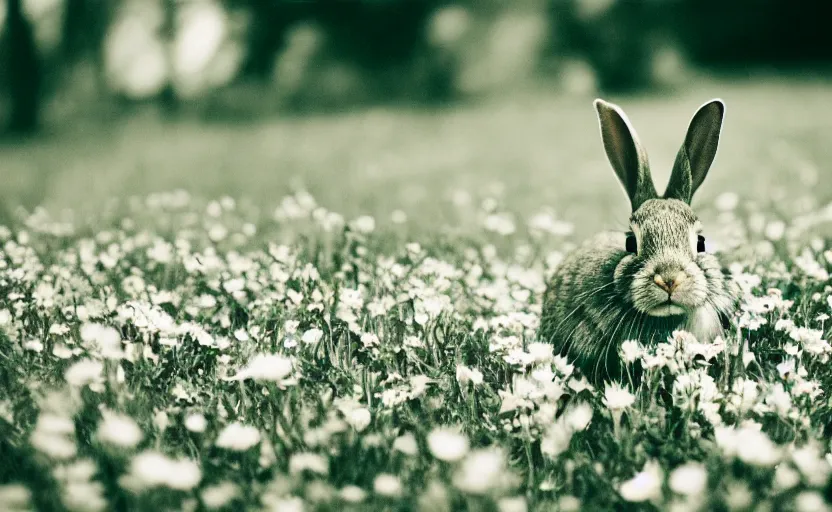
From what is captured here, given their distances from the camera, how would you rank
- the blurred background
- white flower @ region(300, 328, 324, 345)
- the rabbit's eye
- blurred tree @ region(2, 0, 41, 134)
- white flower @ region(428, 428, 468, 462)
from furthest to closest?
blurred tree @ region(2, 0, 41, 134) → the blurred background → the rabbit's eye → white flower @ region(300, 328, 324, 345) → white flower @ region(428, 428, 468, 462)

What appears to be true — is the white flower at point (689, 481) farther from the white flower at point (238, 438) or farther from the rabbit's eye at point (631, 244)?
the rabbit's eye at point (631, 244)

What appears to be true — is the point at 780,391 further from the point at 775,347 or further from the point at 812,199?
the point at 812,199

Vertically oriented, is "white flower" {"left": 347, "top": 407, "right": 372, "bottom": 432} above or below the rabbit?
below

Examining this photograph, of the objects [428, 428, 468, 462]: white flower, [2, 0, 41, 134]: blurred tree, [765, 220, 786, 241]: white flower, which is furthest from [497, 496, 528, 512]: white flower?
[2, 0, 41, 134]: blurred tree

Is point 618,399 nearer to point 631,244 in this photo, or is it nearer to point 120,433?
point 631,244

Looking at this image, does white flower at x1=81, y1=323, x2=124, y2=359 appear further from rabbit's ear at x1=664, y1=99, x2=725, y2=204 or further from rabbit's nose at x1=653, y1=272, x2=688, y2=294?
rabbit's ear at x1=664, y1=99, x2=725, y2=204

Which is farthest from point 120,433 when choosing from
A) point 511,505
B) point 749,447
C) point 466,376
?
point 749,447

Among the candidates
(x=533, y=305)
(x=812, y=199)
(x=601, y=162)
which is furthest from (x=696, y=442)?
(x=601, y=162)
